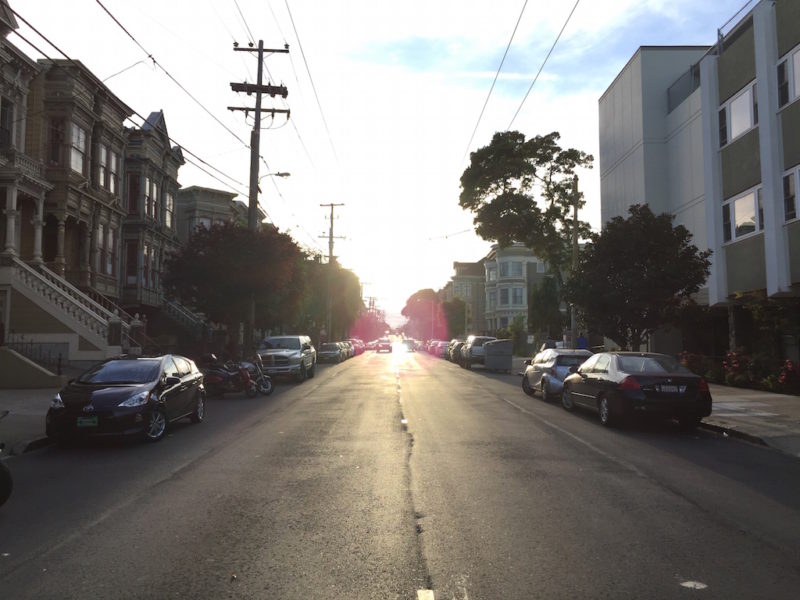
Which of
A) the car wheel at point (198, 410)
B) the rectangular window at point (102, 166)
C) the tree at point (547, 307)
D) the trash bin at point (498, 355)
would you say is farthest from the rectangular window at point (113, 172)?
the tree at point (547, 307)

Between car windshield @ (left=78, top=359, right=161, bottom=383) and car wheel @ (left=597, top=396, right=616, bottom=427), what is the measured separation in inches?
332

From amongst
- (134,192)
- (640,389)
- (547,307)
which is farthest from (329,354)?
(640,389)

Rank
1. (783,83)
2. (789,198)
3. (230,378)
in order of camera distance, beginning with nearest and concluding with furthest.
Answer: (789,198), (783,83), (230,378)

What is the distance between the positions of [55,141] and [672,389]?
24.4 m

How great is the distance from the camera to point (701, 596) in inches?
168

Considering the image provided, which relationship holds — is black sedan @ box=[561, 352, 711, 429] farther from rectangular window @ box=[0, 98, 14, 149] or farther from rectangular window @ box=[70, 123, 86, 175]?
rectangular window @ box=[70, 123, 86, 175]

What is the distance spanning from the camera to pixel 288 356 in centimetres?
2536

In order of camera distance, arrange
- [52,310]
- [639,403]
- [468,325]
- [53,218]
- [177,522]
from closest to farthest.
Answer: [177,522]
[639,403]
[52,310]
[53,218]
[468,325]

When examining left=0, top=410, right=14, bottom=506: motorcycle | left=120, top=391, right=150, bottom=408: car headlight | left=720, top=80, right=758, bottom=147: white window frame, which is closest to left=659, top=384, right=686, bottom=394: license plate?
left=120, top=391, right=150, bottom=408: car headlight

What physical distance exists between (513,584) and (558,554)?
76 centimetres

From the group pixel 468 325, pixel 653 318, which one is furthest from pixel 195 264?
pixel 468 325

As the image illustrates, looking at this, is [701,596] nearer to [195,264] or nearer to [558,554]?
[558,554]

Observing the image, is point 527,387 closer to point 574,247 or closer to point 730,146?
point 574,247

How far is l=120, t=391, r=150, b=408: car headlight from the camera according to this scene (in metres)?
10.4
